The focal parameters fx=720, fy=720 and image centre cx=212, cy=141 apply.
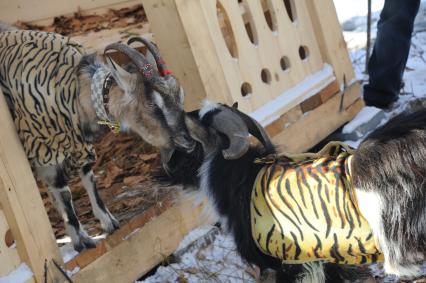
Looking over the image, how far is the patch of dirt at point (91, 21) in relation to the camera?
6984mm

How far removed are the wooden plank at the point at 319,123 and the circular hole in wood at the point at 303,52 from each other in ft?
1.51

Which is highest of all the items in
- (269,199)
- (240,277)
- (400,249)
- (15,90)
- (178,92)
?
(15,90)

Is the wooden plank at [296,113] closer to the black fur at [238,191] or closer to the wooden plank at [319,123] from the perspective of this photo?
the wooden plank at [319,123]

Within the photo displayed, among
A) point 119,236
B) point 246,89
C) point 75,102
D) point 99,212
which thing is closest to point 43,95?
point 75,102

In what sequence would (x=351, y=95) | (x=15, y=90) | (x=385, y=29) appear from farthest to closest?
(x=385, y=29) → (x=351, y=95) → (x=15, y=90)

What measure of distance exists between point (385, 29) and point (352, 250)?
3.97m

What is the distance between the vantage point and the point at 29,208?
166 inches

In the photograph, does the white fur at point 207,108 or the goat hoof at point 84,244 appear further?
the goat hoof at point 84,244

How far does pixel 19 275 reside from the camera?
13.7 feet

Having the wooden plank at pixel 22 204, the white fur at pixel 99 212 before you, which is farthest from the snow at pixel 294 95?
the wooden plank at pixel 22 204

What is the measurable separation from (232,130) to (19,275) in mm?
1515

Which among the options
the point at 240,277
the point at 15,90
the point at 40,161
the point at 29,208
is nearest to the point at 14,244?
the point at 29,208

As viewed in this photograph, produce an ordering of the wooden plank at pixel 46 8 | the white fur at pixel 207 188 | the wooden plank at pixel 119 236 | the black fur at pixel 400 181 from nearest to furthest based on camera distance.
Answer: the black fur at pixel 400 181
the white fur at pixel 207 188
the wooden plank at pixel 119 236
the wooden plank at pixel 46 8

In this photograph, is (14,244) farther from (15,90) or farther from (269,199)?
(269,199)
